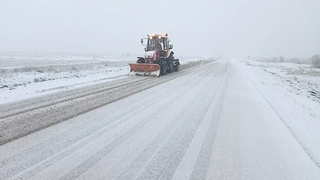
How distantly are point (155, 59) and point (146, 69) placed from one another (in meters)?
1.55

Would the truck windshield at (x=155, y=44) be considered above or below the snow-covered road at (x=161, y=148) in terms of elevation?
above

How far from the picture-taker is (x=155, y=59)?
808 inches

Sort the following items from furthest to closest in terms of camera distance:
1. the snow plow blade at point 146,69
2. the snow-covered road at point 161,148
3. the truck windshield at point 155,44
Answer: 1. the truck windshield at point 155,44
2. the snow plow blade at point 146,69
3. the snow-covered road at point 161,148

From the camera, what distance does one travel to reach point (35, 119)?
649cm

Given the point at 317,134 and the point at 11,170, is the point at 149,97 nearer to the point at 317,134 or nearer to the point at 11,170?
the point at 317,134

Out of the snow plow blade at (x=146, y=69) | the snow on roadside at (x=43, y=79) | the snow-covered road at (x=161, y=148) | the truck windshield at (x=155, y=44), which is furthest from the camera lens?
the truck windshield at (x=155, y=44)

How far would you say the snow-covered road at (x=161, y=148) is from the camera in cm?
392

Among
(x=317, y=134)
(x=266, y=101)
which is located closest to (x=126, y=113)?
(x=317, y=134)

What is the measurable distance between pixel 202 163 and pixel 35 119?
4452 millimetres

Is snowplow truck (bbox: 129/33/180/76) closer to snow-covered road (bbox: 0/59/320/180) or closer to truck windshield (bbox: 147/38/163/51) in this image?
truck windshield (bbox: 147/38/163/51)

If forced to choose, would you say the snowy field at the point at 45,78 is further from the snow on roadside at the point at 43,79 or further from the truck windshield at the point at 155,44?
the truck windshield at the point at 155,44

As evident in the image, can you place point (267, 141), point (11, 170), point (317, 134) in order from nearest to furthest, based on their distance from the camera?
1. point (11, 170)
2. point (267, 141)
3. point (317, 134)

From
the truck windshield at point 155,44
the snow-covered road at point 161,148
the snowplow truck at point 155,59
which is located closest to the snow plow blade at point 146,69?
the snowplow truck at point 155,59

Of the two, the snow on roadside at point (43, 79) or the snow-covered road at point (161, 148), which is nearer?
the snow-covered road at point (161, 148)
